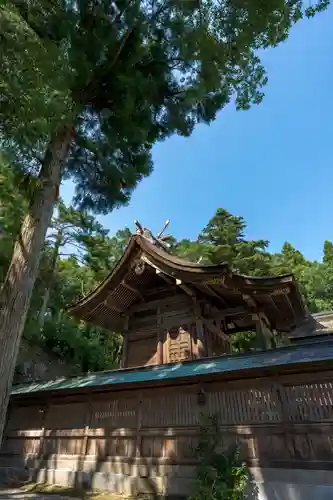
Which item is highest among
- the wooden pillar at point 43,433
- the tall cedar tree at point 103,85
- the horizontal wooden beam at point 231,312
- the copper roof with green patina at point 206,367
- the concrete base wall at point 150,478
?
the tall cedar tree at point 103,85

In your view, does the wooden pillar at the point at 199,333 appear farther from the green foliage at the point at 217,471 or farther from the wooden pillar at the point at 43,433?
the wooden pillar at the point at 43,433

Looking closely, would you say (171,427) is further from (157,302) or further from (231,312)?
(157,302)

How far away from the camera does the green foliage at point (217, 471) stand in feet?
16.9

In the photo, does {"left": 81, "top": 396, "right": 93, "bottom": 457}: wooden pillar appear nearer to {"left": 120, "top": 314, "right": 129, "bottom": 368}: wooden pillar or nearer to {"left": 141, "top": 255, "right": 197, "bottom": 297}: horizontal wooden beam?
{"left": 120, "top": 314, "right": 129, "bottom": 368}: wooden pillar

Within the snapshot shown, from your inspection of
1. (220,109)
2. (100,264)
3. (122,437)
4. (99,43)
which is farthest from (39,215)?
(100,264)

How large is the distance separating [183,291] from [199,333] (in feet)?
5.32

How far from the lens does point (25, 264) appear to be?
600 centimetres

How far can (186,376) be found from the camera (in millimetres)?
7230

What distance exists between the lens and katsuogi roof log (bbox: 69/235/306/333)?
9.05 meters

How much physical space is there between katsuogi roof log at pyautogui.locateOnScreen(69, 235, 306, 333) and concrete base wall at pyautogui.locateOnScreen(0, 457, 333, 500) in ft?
14.6

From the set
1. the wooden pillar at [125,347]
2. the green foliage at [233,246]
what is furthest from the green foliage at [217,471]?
the green foliage at [233,246]

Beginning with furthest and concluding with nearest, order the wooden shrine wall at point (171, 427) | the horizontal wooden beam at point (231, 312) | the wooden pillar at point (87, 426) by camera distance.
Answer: the horizontal wooden beam at point (231, 312) < the wooden pillar at point (87, 426) < the wooden shrine wall at point (171, 427)

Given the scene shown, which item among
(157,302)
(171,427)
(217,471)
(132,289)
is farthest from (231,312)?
(217,471)

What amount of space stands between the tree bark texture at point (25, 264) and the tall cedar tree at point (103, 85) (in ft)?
0.07
